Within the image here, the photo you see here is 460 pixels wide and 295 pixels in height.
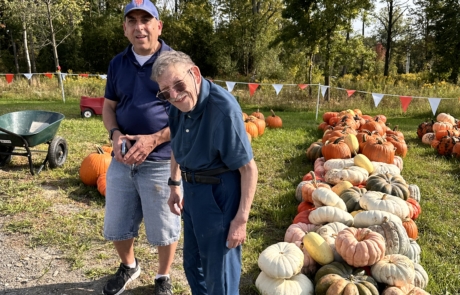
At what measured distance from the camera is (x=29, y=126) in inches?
226

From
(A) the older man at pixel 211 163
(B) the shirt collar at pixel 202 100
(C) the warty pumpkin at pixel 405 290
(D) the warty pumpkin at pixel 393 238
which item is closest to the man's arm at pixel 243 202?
(A) the older man at pixel 211 163

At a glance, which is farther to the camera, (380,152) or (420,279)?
(380,152)

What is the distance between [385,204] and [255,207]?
1484 millimetres

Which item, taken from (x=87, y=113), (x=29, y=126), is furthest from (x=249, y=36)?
(x=29, y=126)

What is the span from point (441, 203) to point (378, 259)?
90.1 inches

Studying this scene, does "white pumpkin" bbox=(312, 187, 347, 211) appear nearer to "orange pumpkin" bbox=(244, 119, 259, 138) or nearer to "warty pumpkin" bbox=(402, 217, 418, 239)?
"warty pumpkin" bbox=(402, 217, 418, 239)

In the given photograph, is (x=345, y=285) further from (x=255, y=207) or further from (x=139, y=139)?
(x=255, y=207)

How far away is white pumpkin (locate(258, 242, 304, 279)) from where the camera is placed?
255cm

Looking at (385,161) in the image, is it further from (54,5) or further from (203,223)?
(54,5)

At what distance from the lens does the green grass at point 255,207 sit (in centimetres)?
318

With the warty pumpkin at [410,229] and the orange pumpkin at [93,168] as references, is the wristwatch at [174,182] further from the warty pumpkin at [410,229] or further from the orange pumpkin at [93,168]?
the orange pumpkin at [93,168]

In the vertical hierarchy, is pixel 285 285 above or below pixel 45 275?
above

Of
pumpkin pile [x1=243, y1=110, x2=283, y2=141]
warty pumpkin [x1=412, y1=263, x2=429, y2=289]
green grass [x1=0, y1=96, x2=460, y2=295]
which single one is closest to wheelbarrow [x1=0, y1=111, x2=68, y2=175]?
green grass [x1=0, y1=96, x2=460, y2=295]

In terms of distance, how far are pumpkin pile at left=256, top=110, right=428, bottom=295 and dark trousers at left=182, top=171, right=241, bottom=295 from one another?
74 centimetres
